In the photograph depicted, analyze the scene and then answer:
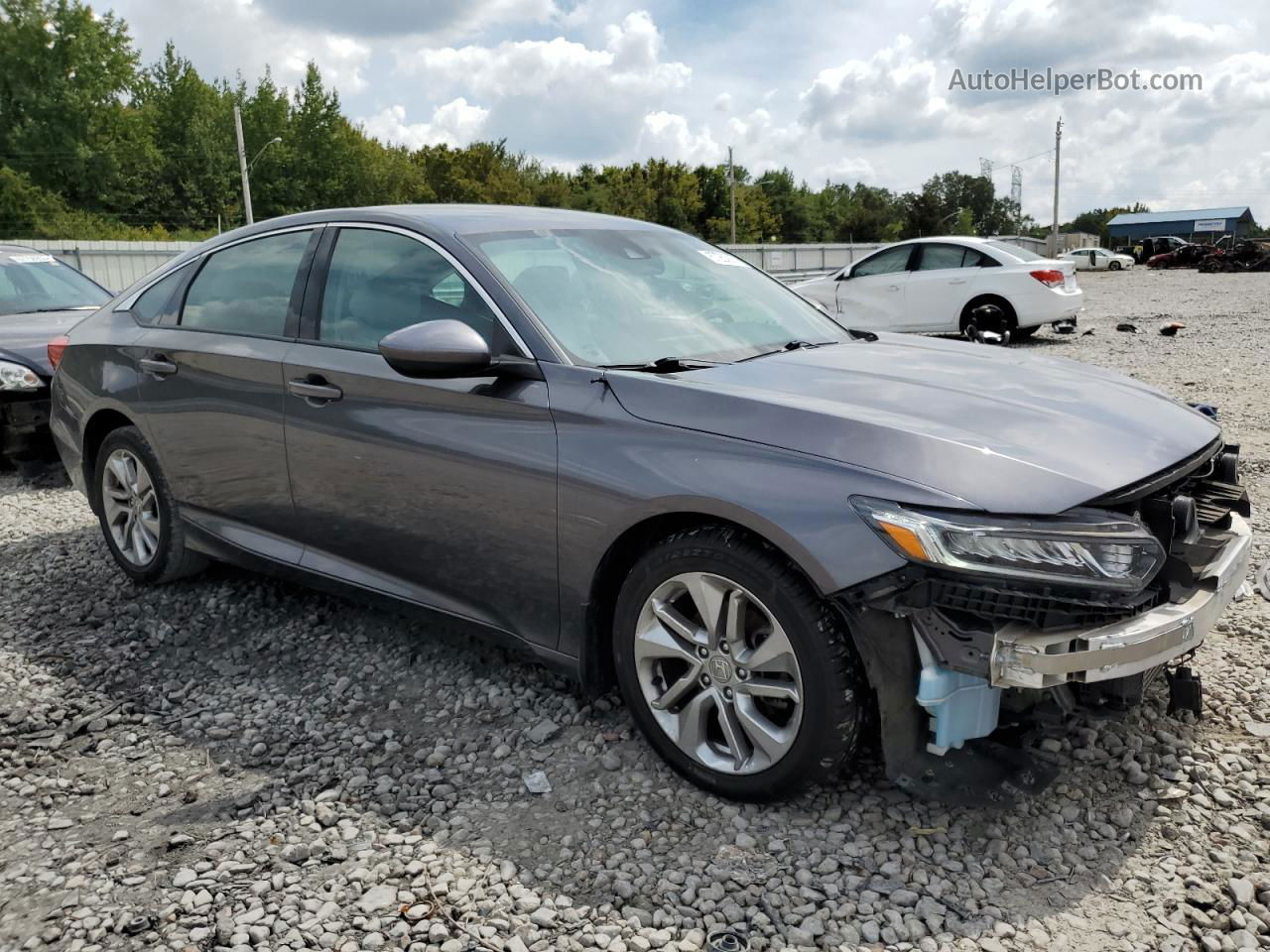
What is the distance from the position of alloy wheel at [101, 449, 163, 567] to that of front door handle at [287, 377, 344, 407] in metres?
1.25

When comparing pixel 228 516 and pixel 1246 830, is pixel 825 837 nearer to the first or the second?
pixel 1246 830

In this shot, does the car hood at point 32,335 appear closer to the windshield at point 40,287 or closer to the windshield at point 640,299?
the windshield at point 40,287

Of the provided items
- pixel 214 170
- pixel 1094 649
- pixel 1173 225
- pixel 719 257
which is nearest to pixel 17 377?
pixel 719 257

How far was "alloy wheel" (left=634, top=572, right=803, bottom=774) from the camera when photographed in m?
2.80

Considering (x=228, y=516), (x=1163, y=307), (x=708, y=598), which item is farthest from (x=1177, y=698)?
(x=1163, y=307)

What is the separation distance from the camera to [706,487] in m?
2.77

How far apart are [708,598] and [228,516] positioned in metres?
2.35

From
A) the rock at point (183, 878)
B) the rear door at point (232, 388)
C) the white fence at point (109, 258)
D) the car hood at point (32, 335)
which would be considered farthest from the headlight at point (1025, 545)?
the white fence at point (109, 258)

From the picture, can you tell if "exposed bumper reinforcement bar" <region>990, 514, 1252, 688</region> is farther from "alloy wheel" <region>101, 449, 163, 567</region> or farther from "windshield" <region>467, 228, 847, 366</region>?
"alloy wheel" <region>101, 449, 163, 567</region>

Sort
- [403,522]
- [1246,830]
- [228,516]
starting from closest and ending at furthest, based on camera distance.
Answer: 1. [1246,830]
2. [403,522]
3. [228,516]

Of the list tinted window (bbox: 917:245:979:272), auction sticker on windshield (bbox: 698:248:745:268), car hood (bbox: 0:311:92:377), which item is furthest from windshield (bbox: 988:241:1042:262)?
car hood (bbox: 0:311:92:377)

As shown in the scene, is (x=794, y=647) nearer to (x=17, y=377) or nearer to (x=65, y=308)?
(x=17, y=377)

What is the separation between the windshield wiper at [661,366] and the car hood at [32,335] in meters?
5.10

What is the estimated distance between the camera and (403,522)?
11.6 ft
